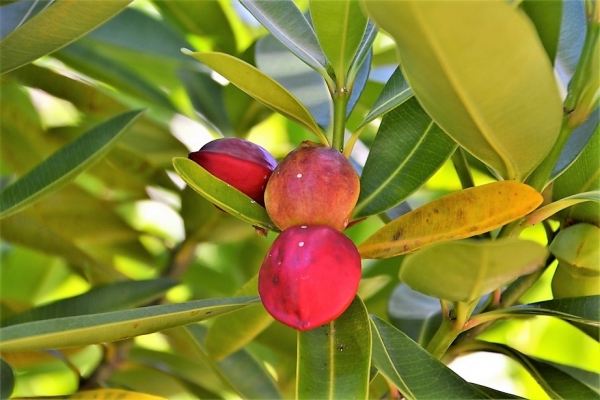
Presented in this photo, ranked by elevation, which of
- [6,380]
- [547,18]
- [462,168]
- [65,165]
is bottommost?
[6,380]

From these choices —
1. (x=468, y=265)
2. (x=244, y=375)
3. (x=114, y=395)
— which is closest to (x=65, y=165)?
(x=114, y=395)

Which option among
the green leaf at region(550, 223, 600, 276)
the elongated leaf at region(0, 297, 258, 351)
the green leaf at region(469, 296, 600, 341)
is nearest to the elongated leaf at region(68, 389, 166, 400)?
the elongated leaf at region(0, 297, 258, 351)

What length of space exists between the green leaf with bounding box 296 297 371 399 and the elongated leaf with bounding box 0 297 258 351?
0.09 metres

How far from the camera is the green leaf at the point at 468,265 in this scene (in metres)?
0.55

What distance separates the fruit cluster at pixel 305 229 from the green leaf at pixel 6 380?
1.06ft

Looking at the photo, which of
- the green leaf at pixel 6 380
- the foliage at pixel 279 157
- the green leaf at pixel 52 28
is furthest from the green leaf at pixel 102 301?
the green leaf at pixel 52 28

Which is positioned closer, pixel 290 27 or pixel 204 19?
pixel 290 27

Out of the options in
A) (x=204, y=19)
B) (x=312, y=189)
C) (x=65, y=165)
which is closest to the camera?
(x=312, y=189)

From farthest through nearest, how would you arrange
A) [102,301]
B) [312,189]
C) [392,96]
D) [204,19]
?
[204,19] < [102,301] < [392,96] < [312,189]

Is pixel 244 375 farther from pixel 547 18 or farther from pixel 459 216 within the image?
pixel 547 18

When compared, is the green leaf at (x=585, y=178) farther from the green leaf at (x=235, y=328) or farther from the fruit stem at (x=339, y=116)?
the green leaf at (x=235, y=328)

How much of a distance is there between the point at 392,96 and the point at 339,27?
9 cm

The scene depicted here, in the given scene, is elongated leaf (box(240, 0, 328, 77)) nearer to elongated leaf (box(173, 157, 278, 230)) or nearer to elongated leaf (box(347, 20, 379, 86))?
elongated leaf (box(347, 20, 379, 86))

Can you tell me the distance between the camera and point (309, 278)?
595 millimetres
